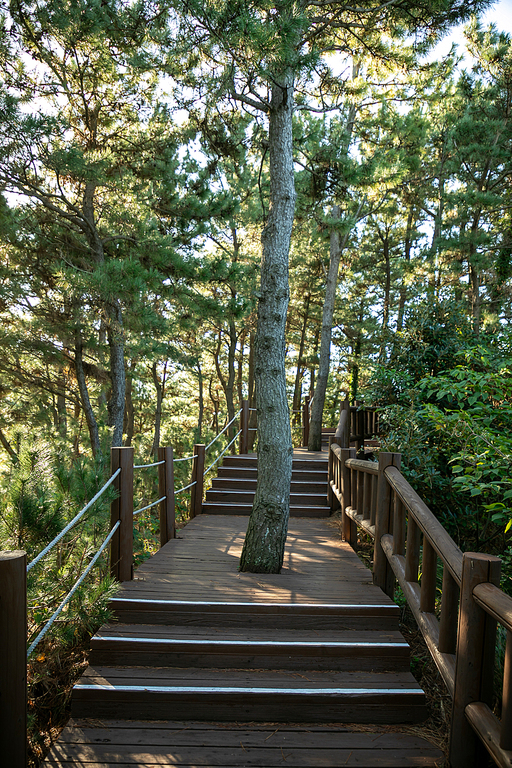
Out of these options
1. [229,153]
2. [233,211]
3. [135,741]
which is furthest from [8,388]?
[135,741]

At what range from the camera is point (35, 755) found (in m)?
2.36

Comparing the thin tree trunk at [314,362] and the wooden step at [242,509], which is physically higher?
the thin tree trunk at [314,362]

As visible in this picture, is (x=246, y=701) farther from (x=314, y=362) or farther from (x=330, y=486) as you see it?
(x=314, y=362)

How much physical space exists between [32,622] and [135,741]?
1034 millimetres

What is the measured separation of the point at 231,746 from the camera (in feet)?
7.28

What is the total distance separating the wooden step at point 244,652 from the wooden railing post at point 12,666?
89cm

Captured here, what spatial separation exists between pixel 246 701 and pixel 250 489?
15.4 ft

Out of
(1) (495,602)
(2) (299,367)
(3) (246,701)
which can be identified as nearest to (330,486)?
(3) (246,701)

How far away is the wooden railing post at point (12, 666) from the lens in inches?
74.3

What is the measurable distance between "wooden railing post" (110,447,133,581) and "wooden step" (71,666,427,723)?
1053 millimetres

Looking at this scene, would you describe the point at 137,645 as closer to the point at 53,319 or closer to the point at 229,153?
the point at 229,153

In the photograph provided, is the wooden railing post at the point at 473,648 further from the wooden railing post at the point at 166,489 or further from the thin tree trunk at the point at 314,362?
the thin tree trunk at the point at 314,362

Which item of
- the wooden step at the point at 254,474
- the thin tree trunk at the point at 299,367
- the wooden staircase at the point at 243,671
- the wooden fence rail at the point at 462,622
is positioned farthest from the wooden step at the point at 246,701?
the thin tree trunk at the point at 299,367

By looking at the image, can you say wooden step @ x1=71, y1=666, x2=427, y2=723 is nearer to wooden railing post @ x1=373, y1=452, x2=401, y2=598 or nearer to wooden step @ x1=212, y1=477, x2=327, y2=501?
wooden railing post @ x1=373, y1=452, x2=401, y2=598
